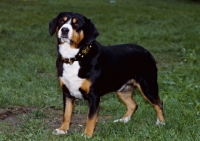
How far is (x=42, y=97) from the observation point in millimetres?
8117

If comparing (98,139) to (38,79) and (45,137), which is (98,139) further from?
(38,79)

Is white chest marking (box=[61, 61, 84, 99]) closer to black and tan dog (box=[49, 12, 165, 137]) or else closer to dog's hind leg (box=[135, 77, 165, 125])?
black and tan dog (box=[49, 12, 165, 137])

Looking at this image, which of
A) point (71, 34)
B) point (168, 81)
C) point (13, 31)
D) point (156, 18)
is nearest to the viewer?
point (71, 34)

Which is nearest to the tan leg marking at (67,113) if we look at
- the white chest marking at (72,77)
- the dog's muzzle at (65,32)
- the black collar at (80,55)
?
the white chest marking at (72,77)

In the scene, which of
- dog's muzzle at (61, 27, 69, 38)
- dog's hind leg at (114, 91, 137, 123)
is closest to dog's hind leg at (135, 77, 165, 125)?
dog's hind leg at (114, 91, 137, 123)

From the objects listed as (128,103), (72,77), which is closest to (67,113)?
(72,77)

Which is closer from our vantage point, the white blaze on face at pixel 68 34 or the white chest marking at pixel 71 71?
the white blaze on face at pixel 68 34

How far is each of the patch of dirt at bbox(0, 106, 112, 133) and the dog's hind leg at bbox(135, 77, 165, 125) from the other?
720mm

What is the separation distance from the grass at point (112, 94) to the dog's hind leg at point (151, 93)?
0.18 m

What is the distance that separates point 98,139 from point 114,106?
2.03 metres

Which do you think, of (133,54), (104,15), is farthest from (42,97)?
(104,15)

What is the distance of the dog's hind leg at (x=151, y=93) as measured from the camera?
674cm

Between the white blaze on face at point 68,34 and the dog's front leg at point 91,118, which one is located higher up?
the white blaze on face at point 68,34

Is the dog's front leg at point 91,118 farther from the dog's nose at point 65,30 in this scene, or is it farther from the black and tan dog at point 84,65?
the dog's nose at point 65,30
